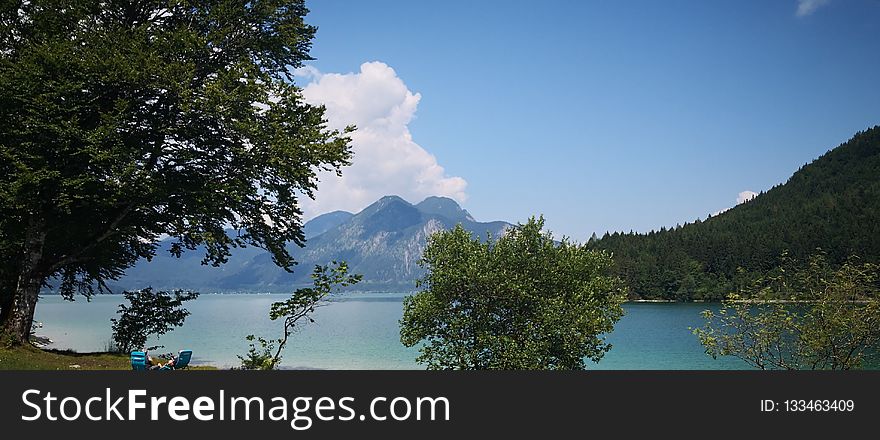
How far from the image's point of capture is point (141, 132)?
29.2 meters

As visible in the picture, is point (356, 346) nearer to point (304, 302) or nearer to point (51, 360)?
point (51, 360)

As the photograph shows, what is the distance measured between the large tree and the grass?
128cm

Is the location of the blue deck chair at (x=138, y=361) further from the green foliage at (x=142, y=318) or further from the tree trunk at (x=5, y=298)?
the tree trunk at (x=5, y=298)

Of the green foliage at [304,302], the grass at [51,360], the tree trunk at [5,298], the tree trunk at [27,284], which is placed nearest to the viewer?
the green foliage at [304,302]

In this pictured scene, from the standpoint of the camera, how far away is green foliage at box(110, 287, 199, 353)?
3406 centimetres

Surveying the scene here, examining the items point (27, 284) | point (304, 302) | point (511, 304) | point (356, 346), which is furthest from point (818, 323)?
point (356, 346)

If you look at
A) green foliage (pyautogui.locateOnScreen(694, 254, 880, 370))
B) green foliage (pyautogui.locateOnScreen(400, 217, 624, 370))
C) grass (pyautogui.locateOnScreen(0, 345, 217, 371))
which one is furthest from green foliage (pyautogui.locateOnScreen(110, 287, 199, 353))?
green foliage (pyautogui.locateOnScreen(694, 254, 880, 370))

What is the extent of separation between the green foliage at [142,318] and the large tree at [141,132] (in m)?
3.34

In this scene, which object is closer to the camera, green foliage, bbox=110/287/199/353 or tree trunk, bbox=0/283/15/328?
tree trunk, bbox=0/283/15/328

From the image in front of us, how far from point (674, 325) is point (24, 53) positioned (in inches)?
3582

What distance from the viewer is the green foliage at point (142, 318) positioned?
3406cm

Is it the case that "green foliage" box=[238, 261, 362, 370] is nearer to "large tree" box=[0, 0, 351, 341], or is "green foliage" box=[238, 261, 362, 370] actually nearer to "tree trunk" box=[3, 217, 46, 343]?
"large tree" box=[0, 0, 351, 341]

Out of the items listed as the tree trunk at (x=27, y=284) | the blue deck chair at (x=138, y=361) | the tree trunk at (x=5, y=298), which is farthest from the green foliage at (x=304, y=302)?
the tree trunk at (x=5, y=298)

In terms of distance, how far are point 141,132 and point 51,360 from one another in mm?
10528
